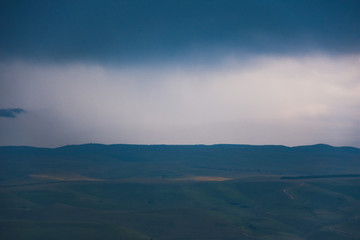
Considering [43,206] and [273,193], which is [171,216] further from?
[273,193]

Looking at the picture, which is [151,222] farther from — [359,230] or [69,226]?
[359,230]

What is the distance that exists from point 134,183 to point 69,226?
221 ft

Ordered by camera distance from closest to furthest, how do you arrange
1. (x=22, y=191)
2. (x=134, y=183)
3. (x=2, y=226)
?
(x=2, y=226) → (x=22, y=191) → (x=134, y=183)

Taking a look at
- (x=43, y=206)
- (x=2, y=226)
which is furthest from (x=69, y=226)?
(x=43, y=206)

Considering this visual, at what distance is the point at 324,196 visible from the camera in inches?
4872

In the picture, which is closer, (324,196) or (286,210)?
(286,210)

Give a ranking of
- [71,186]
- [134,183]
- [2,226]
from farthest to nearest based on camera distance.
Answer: [134,183] → [71,186] → [2,226]

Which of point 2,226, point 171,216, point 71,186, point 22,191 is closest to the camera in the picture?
point 2,226

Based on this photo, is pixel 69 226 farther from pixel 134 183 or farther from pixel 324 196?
pixel 324 196

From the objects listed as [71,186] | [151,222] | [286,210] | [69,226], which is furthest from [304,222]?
[71,186]

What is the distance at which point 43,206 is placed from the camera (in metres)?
107

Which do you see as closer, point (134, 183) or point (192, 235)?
point (192, 235)

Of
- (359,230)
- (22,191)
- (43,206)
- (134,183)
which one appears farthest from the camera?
(134,183)

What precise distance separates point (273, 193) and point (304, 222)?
1149 inches
